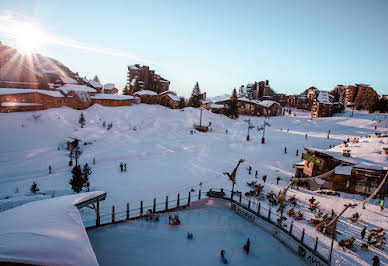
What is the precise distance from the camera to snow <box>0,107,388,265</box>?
20.6 metres

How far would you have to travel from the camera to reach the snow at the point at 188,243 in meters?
13.9

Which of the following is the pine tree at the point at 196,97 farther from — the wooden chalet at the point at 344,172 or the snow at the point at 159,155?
the wooden chalet at the point at 344,172

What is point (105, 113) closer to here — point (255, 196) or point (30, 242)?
point (255, 196)

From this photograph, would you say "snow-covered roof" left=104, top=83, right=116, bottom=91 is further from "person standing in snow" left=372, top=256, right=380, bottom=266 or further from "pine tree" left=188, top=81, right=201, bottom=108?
"person standing in snow" left=372, top=256, right=380, bottom=266

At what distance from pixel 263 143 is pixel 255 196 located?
22.5 m

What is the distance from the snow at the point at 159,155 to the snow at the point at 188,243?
9.02 ft

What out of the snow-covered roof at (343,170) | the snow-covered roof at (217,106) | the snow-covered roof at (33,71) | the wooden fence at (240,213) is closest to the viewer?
the wooden fence at (240,213)

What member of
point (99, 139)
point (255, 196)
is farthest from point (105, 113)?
point (255, 196)

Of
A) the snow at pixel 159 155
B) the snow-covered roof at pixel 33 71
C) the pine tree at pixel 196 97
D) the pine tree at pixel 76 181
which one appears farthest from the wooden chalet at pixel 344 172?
the snow-covered roof at pixel 33 71

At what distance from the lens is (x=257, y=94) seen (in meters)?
89.2

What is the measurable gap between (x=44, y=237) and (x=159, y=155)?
2618cm

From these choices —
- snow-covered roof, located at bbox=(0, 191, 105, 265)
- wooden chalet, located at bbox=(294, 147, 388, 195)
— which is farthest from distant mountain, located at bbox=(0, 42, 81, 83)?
wooden chalet, located at bbox=(294, 147, 388, 195)

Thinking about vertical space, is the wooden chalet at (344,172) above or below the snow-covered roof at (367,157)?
below

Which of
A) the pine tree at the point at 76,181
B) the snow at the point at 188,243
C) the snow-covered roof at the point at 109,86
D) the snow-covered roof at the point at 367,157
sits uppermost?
the snow-covered roof at the point at 109,86
